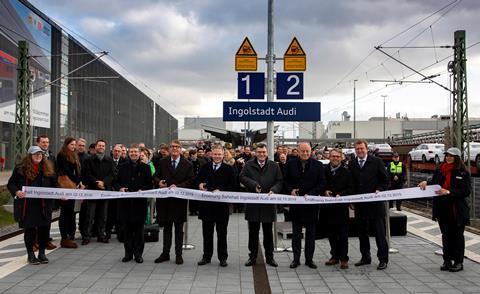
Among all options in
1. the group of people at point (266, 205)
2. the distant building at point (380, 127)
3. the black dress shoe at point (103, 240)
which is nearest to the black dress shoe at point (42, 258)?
the group of people at point (266, 205)

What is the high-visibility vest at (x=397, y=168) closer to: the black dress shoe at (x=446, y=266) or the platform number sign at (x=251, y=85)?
the platform number sign at (x=251, y=85)

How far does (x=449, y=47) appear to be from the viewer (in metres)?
16.2

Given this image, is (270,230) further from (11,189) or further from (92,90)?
(92,90)

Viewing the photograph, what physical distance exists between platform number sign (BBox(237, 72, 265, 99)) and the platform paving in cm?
380

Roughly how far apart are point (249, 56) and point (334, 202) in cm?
466

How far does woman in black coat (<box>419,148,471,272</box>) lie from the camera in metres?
7.21

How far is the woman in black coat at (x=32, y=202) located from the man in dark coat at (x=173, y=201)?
1.70m

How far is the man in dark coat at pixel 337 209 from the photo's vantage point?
7.58 m

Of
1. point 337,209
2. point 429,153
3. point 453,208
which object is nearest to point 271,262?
point 337,209

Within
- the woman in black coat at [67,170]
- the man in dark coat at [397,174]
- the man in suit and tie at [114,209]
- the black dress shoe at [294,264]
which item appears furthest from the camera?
the man in dark coat at [397,174]

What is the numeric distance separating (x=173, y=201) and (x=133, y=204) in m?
0.62

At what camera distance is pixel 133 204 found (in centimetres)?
776

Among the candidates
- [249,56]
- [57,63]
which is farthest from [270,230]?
[57,63]

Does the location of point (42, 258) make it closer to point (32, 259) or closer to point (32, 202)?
point (32, 259)
